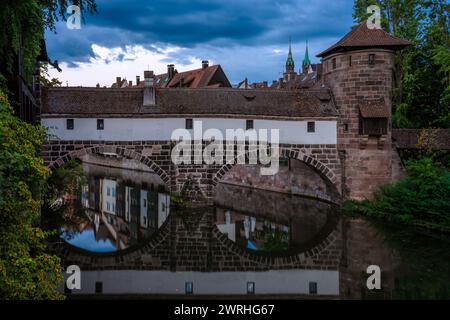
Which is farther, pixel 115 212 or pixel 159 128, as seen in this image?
pixel 115 212

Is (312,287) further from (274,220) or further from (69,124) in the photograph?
(69,124)

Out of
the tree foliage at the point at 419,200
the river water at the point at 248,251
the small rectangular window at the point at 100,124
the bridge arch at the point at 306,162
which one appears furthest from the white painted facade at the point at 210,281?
the small rectangular window at the point at 100,124

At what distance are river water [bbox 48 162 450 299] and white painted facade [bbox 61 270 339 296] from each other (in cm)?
3

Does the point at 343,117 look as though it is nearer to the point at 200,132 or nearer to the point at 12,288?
the point at 200,132

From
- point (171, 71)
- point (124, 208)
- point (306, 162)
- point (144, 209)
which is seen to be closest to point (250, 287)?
point (306, 162)

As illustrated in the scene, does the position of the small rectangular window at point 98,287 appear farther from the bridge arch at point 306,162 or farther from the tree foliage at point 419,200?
the tree foliage at point 419,200

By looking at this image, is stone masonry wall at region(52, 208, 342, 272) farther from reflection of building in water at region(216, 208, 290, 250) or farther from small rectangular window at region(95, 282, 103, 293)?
small rectangular window at region(95, 282, 103, 293)

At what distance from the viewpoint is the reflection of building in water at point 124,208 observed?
1986cm

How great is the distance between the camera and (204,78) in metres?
46.2

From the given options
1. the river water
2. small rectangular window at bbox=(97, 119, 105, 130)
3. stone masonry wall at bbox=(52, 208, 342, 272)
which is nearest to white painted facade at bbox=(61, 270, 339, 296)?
the river water

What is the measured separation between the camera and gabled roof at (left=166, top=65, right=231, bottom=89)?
45.1 metres

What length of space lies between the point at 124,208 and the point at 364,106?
43.1 feet
